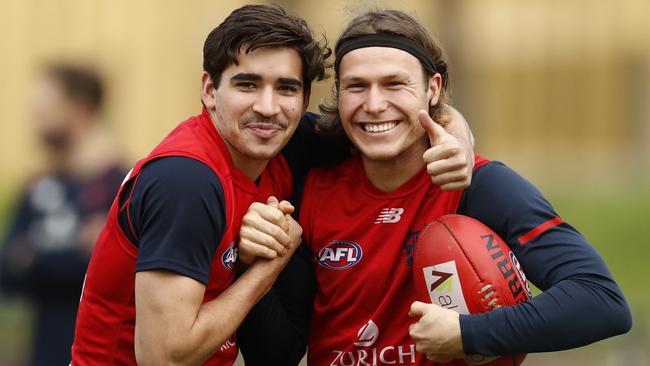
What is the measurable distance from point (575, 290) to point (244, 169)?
1245 millimetres

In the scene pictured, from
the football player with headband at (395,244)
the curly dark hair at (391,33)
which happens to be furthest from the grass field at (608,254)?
the football player with headband at (395,244)

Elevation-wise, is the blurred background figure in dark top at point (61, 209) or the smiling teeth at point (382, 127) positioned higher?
the smiling teeth at point (382, 127)

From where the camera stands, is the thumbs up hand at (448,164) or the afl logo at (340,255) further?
the afl logo at (340,255)

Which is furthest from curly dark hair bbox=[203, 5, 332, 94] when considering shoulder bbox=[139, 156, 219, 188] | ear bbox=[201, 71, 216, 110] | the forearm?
the forearm

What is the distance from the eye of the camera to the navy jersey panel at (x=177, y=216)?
3797mm

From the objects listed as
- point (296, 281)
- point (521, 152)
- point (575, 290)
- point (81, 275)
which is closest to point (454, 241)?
point (575, 290)

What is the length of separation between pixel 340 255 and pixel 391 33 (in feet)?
2.76

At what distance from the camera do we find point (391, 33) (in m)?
4.36

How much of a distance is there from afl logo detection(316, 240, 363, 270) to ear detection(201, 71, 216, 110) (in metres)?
0.68

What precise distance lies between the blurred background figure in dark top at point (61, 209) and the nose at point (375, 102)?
2294 mm

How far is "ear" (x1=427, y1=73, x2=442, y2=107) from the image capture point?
4.45 metres

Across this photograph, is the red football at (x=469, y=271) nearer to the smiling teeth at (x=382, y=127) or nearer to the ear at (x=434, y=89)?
the smiling teeth at (x=382, y=127)

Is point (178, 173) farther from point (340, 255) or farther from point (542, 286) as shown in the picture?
point (542, 286)

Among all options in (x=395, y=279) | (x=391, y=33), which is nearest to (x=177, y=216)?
(x=395, y=279)
